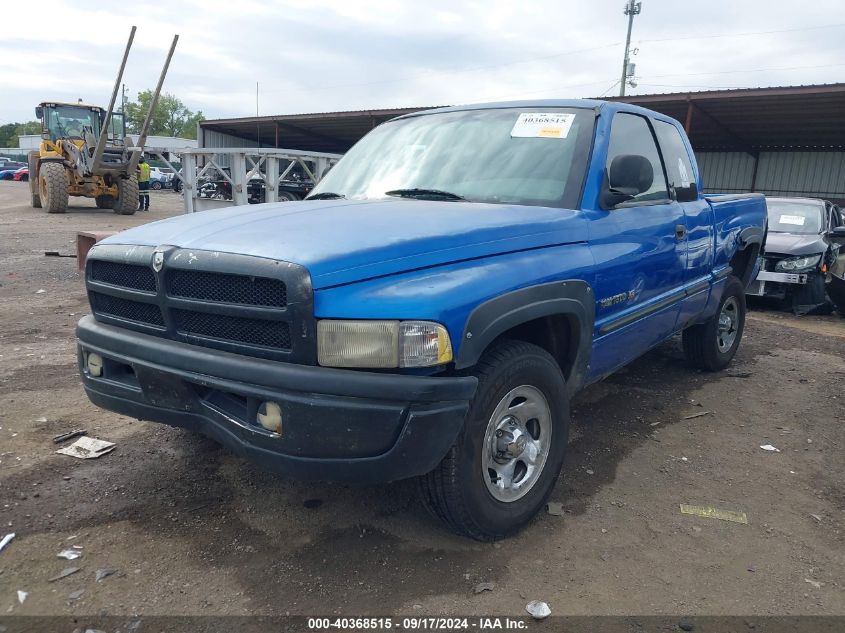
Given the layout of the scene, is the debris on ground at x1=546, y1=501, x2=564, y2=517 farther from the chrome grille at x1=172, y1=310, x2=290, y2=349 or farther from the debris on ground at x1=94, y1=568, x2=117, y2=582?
the debris on ground at x1=94, y1=568, x2=117, y2=582

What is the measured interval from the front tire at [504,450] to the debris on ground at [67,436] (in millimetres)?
2368

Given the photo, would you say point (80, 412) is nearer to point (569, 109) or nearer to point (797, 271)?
point (569, 109)

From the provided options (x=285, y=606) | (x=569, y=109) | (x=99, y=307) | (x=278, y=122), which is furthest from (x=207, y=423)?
(x=278, y=122)

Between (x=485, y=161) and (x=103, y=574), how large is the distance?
259 centimetres

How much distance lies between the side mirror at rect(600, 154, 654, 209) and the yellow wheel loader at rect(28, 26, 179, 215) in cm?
1724

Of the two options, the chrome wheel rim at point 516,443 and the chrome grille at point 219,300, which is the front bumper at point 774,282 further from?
the chrome grille at point 219,300

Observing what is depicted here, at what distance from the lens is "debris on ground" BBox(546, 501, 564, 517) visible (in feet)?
10.0

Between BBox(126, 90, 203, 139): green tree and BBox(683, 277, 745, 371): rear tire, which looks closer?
BBox(683, 277, 745, 371): rear tire

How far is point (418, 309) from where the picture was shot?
7.28ft

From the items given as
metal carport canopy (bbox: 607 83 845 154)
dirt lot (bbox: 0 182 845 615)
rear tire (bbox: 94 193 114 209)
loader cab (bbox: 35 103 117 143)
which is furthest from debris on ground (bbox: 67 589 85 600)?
rear tire (bbox: 94 193 114 209)

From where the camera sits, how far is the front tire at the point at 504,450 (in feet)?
8.11

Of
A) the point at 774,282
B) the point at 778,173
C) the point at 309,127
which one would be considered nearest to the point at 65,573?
the point at 774,282

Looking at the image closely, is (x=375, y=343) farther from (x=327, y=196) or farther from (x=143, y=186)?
(x=143, y=186)

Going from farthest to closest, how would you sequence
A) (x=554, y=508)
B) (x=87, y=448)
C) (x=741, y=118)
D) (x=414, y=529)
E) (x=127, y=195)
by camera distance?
(x=741, y=118), (x=127, y=195), (x=87, y=448), (x=554, y=508), (x=414, y=529)
